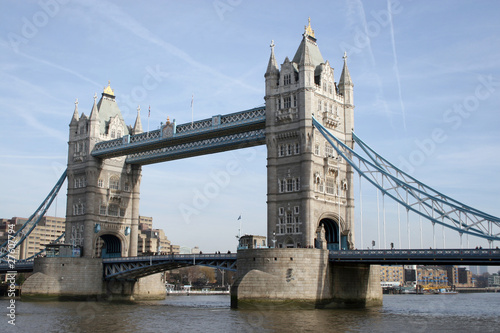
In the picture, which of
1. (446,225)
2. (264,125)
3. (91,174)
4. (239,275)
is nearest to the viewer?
(446,225)

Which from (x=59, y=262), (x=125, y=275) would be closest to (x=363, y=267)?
(x=125, y=275)

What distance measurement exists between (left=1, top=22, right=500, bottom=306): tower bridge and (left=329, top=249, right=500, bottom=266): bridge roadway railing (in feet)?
0.38

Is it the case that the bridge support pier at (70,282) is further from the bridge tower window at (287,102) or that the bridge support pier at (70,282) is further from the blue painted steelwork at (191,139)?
the bridge tower window at (287,102)

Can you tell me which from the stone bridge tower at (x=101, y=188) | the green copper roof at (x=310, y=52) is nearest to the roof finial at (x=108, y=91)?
the stone bridge tower at (x=101, y=188)

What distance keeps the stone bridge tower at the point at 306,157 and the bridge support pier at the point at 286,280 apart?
4.55m

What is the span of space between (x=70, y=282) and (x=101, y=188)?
16282 millimetres

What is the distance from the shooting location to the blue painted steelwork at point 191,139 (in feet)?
260

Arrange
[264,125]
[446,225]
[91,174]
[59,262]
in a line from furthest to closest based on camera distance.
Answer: [91,174] → [59,262] → [264,125] → [446,225]

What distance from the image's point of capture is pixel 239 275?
217 feet

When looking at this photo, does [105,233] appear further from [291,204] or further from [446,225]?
[446,225]

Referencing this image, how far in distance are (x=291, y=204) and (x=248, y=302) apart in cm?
1457

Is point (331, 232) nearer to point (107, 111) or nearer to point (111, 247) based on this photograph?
point (111, 247)

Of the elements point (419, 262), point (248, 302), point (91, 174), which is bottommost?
point (248, 302)

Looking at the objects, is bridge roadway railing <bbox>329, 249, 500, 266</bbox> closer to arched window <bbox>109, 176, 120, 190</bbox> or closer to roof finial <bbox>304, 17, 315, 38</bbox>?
roof finial <bbox>304, 17, 315, 38</bbox>
